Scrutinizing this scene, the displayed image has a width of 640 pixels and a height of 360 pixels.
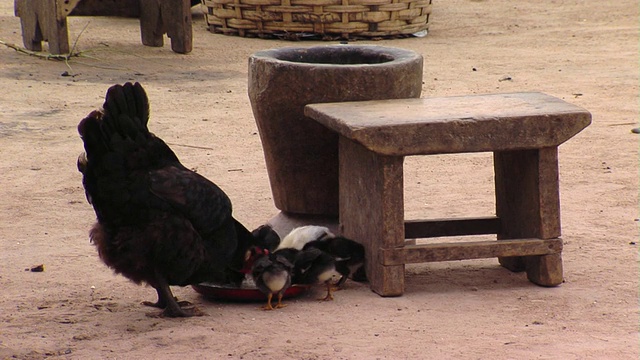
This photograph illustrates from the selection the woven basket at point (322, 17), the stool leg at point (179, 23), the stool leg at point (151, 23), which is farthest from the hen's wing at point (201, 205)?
the woven basket at point (322, 17)

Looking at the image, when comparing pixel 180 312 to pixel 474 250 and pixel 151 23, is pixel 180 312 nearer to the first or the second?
pixel 474 250

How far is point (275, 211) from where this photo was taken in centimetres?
603

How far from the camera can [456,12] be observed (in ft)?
48.6

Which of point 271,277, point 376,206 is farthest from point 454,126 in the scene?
point 271,277

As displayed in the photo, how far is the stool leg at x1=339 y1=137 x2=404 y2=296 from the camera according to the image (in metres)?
4.44

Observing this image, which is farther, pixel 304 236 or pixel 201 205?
pixel 304 236

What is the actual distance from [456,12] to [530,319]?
11.2 m

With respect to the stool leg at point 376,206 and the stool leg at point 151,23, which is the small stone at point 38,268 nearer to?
the stool leg at point 376,206

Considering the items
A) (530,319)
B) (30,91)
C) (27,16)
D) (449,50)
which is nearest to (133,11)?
(27,16)

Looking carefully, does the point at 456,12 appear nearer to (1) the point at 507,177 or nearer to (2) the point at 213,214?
(1) the point at 507,177

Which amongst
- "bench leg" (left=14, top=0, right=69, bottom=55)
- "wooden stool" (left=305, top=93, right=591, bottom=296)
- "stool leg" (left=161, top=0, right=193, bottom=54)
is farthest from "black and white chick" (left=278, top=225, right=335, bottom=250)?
"stool leg" (left=161, top=0, right=193, bottom=54)

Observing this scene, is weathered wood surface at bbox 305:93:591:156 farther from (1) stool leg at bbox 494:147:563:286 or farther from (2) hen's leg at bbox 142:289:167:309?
(2) hen's leg at bbox 142:289:167:309

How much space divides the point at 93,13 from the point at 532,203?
26.0 ft

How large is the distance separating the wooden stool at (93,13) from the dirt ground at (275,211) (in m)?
0.21
